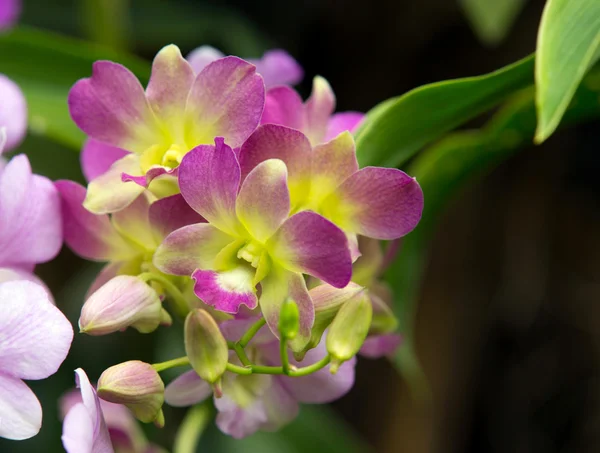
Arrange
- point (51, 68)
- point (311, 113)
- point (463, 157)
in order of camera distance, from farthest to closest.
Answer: point (51, 68) < point (463, 157) < point (311, 113)

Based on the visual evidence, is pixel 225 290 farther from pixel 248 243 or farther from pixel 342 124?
pixel 342 124

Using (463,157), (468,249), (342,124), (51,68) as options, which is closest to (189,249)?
(342,124)

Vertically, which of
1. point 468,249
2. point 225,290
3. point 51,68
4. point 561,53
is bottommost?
point 468,249

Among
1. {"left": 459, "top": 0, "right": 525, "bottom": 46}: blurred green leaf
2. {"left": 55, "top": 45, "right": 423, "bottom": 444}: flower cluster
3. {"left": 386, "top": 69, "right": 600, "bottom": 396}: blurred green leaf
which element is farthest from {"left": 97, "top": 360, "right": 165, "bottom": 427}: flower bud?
{"left": 459, "top": 0, "right": 525, "bottom": 46}: blurred green leaf

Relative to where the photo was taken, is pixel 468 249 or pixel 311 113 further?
pixel 468 249

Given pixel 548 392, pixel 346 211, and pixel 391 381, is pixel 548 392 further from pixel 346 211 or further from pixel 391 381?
pixel 346 211
